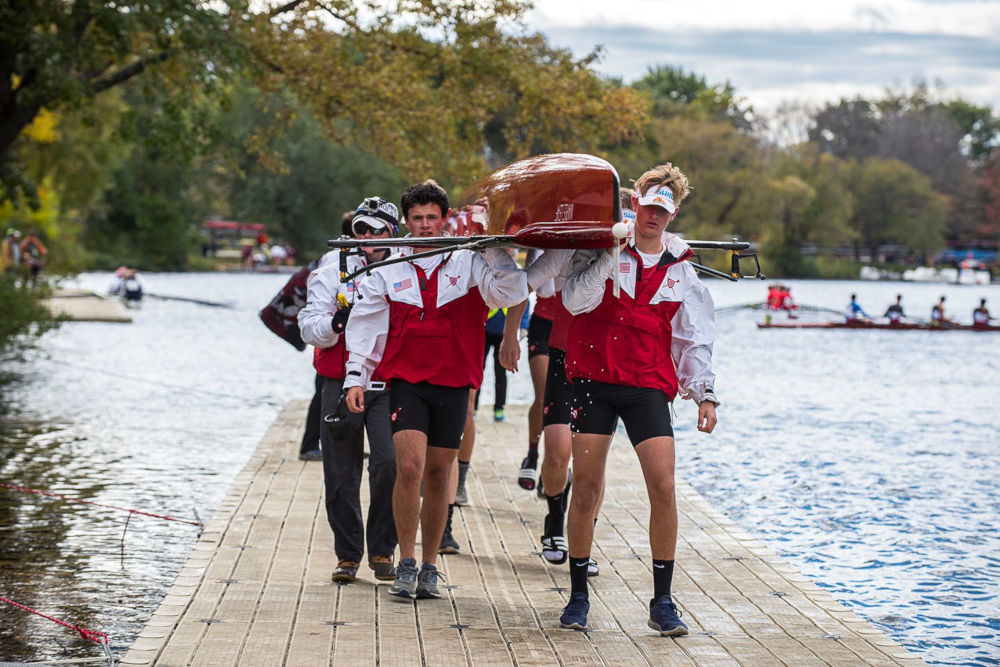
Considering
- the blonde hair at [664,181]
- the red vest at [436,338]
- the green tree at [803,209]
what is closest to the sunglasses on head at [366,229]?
the red vest at [436,338]

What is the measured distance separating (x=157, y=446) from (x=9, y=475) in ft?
7.28

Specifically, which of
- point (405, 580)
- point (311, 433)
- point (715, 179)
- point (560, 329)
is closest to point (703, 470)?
point (311, 433)

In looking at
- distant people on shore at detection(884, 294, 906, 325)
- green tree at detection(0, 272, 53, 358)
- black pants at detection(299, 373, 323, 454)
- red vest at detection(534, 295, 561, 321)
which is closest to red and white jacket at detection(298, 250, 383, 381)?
red vest at detection(534, 295, 561, 321)

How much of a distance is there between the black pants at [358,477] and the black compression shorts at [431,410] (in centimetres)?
38

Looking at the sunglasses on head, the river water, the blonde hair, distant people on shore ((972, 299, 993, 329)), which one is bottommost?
distant people on shore ((972, 299, 993, 329))

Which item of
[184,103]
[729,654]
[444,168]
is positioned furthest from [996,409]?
[729,654]

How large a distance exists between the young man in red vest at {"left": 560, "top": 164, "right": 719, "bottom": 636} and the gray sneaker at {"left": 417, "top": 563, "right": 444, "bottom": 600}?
761 millimetres

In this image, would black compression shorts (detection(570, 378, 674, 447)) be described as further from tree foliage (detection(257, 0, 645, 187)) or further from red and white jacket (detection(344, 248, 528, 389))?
tree foliage (detection(257, 0, 645, 187))

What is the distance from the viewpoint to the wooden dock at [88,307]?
33.7 meters

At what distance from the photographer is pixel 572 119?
2102 cm

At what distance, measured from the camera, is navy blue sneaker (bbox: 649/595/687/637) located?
6.18m

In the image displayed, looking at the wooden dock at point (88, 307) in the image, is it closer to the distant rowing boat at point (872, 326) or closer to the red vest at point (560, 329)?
the distant rowing boat at point (872, 326)

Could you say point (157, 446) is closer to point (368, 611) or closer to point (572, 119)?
point (368, 611)

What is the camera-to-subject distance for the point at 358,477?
7.40 m
